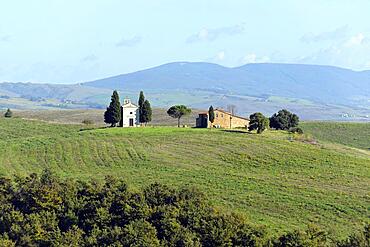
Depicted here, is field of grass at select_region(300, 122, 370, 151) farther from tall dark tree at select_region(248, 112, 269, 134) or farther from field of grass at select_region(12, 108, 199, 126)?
field of grass at select_region(12, 108, 199, 126)

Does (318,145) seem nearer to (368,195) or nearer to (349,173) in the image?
(349,173)

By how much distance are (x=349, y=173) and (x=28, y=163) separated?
3211 centimetres

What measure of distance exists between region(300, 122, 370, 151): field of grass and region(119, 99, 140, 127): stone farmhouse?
3233cm

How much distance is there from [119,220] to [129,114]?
1914 inches

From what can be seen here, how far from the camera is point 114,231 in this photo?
39.0 m

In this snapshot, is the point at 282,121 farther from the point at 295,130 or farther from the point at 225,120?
the point at 225,120

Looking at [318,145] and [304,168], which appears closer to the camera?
[304,168]

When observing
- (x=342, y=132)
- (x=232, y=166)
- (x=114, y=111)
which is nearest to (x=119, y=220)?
(x=232, y=166)

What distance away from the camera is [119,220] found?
42.1 metres

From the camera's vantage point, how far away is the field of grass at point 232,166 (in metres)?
49.4

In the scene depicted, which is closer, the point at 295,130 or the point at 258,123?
the point at 258,123

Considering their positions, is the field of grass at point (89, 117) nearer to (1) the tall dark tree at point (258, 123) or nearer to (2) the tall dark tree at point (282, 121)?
(2) the tall dark tree at point (282, 121)

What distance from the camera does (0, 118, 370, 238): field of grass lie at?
162 ft

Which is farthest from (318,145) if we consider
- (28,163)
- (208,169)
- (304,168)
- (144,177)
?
(28,163)
